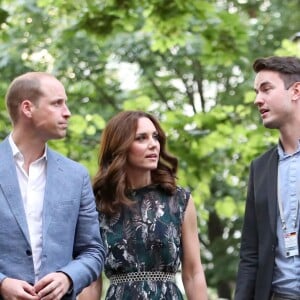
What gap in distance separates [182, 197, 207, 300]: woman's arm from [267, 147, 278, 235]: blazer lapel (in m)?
0.49

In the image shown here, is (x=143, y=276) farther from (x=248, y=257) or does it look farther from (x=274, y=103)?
(x=274, y=103)

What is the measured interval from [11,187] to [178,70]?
10.9 m

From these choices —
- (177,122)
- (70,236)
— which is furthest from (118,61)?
(70,236)

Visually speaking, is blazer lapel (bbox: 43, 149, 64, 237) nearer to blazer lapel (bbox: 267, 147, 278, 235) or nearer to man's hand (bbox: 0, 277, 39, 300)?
man's hand (bbox: 0, 277, 39, 300)

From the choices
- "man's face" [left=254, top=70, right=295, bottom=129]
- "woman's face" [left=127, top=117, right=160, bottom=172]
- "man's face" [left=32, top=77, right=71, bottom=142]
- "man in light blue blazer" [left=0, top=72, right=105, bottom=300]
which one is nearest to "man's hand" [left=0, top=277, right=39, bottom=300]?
"man in light blue blazer" [left=0, top=72, right=105, bottom=300]

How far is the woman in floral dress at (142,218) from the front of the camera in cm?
507

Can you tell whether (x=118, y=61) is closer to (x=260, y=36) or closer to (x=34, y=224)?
(x=260, y=36)

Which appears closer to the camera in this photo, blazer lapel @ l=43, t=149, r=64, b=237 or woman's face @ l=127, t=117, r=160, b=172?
blazer lapel @ l=43, t=149, r=64, b=237

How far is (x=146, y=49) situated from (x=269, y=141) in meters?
3.82

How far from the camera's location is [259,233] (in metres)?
5.07

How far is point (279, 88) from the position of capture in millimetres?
5105

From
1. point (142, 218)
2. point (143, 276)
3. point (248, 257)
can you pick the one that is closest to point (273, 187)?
point (248, 257)

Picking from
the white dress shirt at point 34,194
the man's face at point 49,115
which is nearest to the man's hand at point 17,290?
the white dress shirt at point 34,194

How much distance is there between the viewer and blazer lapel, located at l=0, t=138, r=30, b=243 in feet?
13.9
